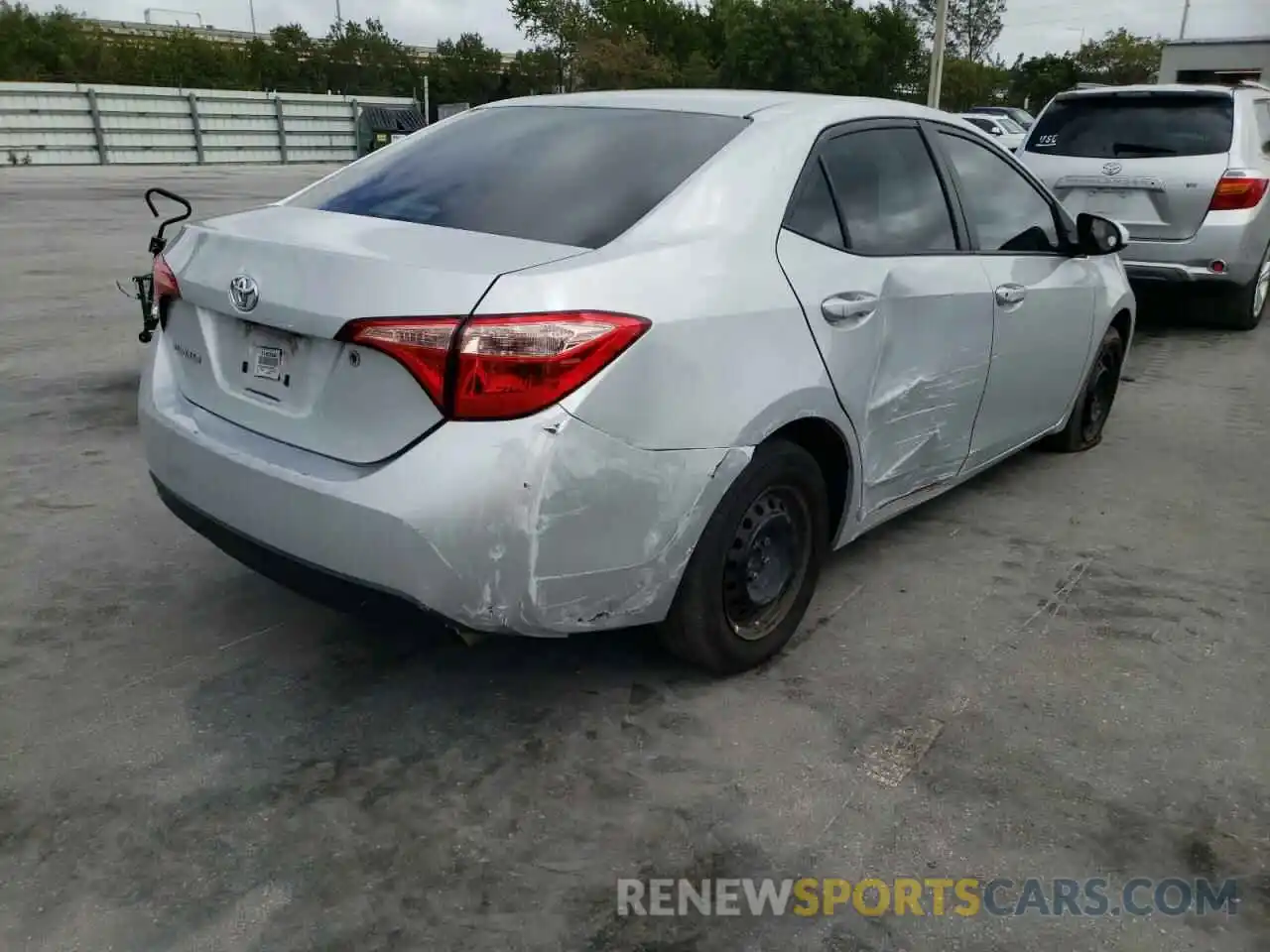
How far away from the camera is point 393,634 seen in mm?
3357

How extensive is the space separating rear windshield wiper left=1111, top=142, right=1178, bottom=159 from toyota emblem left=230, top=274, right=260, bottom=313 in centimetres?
709

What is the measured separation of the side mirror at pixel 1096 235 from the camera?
436 centimetres

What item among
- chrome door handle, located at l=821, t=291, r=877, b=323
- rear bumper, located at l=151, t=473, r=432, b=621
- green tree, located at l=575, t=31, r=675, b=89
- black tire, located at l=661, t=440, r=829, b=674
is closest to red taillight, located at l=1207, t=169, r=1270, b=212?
chrome door handle, located at l=821, t=291, r=877, b=323

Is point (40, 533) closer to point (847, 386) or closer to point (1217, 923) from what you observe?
point (847, 386)

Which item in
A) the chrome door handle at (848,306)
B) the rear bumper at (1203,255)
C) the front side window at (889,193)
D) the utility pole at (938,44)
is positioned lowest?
the rear bumper at (1203,255)

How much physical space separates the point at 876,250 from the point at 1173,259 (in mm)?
5432

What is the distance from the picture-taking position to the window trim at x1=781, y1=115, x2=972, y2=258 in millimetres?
3129

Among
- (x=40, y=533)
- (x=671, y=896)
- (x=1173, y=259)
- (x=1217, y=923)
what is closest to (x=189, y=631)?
(x=40, y=533)

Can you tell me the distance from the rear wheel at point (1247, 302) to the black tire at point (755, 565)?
21.1 ft

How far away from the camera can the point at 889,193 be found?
348 cm

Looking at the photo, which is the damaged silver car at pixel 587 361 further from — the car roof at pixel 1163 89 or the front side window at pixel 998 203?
the car roof at pixel 1163 89

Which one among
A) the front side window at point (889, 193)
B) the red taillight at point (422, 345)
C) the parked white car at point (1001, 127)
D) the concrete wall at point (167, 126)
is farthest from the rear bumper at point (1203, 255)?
the concrete wall at point (167, 126)

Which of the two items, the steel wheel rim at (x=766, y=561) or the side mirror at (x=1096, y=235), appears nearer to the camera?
the steel wheel rim at (x=766, y=561)

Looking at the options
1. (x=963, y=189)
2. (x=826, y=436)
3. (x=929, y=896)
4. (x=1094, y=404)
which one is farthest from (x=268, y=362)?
(x=1094, y=404)
